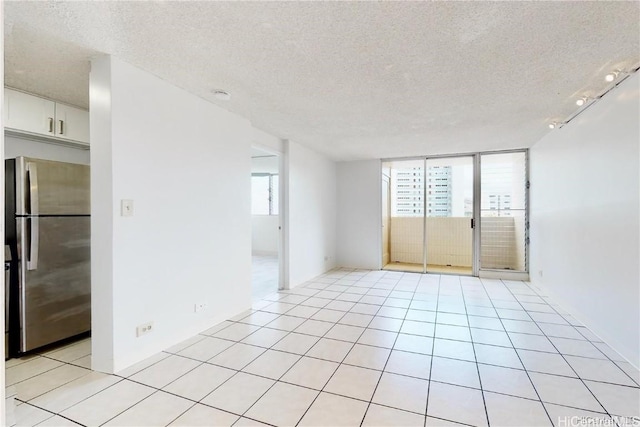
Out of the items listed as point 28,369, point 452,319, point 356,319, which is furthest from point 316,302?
point 28,369

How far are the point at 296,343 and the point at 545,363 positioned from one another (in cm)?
206

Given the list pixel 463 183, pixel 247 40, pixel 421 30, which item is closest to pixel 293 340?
pixel 247 40

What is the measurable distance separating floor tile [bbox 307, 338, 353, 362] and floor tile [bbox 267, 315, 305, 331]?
46 centimetres

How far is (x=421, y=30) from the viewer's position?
6.52 ft

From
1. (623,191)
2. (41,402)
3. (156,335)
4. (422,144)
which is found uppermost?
(422,144)

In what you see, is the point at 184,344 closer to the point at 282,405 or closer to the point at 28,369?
the point at 28,369

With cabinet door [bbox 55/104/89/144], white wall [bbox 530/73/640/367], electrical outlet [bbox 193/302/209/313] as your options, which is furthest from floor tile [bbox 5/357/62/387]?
white wall [bbox 530/73/640/367]

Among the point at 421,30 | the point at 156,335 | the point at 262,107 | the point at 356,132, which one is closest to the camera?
the point at 421,30

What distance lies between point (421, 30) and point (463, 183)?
4726mm

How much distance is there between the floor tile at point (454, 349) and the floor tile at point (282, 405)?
1.23 meters

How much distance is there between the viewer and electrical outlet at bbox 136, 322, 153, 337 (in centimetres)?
255

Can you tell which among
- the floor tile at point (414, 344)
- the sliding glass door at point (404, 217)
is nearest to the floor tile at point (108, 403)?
the floor tile at point (414, 344)

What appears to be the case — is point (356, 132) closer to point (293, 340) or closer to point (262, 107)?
point (262, 107)

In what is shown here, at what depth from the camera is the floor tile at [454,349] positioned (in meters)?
2.65
